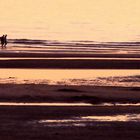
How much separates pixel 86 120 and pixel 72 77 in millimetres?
10071

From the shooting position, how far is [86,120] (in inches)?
600

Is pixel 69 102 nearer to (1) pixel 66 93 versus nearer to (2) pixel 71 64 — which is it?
A: (1) pixel 66 93

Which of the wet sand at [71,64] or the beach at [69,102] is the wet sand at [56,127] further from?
the wet sand at [71,64]

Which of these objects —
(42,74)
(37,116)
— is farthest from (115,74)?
(37,116)

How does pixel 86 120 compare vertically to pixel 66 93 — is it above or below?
below

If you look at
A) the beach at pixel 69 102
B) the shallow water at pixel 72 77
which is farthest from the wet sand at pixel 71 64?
the shallow water at pixel 72 77

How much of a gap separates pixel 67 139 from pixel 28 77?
12.0 m

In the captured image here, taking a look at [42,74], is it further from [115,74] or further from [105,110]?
[105,110]

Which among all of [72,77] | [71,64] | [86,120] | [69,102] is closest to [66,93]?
[69,102]

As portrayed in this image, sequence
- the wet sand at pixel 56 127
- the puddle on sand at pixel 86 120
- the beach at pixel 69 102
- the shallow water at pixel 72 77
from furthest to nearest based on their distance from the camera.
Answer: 1. the shallow water at pixel 72 77
2. the puddle on sand at pixel 86 120
3. the beach at pixel 69 102
4. the wet sand at pixel 56 127

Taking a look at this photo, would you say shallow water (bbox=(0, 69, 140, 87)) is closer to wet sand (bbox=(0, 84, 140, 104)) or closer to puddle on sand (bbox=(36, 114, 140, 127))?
wet sand (bbox=(0, 84, 140, 104))

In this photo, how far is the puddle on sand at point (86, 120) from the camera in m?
14.7

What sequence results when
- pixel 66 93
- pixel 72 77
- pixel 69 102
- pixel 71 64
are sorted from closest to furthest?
pixel 69 102
pixel 66 93
pixel 72 77
pixel 71 64

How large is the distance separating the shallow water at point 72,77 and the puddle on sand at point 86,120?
7.14m
